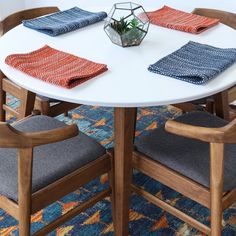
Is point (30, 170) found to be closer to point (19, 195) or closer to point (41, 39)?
point (19, 195)

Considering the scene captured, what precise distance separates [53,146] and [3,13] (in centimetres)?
205

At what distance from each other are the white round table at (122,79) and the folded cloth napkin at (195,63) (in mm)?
23

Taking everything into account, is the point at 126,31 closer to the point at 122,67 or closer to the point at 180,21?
the point at 122,67

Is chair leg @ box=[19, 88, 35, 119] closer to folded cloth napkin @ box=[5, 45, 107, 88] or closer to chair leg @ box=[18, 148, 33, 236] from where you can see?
folded cloth napkin @ box=[5, 45, 107, 88]

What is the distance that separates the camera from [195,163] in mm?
1413

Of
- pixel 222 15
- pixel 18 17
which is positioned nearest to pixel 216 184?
pixel 222 15

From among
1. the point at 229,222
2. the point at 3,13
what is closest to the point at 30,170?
the point at 229,222

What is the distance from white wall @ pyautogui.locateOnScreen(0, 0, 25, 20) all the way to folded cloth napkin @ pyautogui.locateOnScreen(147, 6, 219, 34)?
163 centimetres

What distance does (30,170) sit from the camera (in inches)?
47.8

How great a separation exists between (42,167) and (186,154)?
20.1 inches

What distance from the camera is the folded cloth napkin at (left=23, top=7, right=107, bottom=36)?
5.76 ft

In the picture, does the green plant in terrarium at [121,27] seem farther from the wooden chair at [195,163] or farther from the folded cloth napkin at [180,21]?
the wooden chair at [195,163]

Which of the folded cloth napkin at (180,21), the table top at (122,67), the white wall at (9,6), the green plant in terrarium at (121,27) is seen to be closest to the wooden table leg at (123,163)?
the table top at (122,67)

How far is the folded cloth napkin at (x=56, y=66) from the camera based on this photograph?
1344 millimetres
